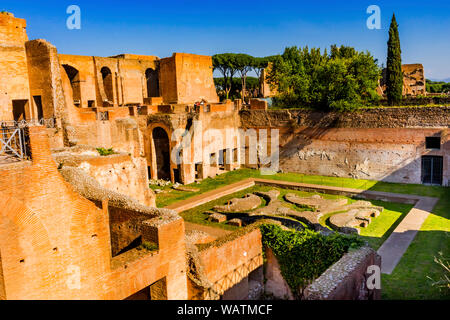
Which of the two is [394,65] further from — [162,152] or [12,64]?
[12,64]

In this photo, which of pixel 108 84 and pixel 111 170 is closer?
pixel 111 170

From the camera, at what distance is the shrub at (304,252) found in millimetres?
9359

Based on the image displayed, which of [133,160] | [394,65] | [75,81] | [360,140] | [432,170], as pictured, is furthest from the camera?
[75,81]

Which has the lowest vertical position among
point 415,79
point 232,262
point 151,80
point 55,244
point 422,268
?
point 422,268

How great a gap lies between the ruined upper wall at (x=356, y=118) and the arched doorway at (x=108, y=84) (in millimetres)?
10425

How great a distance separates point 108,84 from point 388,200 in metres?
21.7

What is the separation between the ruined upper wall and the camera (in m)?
20.2

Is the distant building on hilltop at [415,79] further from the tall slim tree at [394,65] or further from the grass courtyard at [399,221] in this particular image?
the grass courtyard at [399,221]

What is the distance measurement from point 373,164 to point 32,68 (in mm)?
18873

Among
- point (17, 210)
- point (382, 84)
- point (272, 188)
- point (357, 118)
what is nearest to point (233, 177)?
point (272, 188)

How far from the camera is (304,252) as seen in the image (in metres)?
9.59

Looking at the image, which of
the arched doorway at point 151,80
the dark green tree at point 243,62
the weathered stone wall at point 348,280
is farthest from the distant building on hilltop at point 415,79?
the weathered stone wall at point 348,280

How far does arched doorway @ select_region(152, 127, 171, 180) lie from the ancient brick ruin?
7 centimetres

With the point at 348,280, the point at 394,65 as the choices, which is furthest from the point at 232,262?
the point at 394,65
